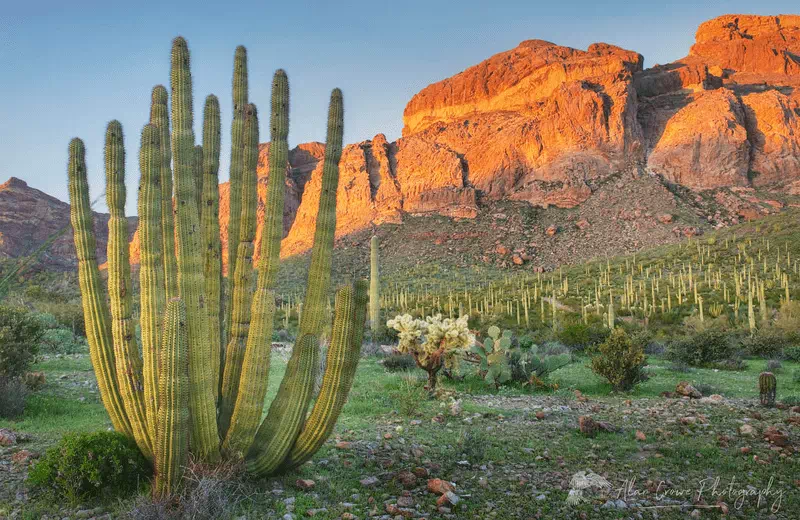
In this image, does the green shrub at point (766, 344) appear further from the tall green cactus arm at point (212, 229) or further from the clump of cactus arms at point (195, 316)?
the tall green cactus arm at point (212, 229)

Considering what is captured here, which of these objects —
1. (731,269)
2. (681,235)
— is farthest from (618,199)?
(731,269)

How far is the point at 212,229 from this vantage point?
18.0 ft

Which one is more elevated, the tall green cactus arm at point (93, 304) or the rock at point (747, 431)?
the tall green cactus arm at point (93, 304)

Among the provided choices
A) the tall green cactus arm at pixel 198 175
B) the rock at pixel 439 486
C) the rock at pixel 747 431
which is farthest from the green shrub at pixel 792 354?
the tall green cactus arm at pixel 198 175

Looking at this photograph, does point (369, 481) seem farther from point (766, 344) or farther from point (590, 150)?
point (590, 150)

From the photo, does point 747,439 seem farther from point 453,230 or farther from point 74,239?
point 453,230

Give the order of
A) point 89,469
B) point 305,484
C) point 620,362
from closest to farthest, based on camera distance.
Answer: point 89,469
point 305,484
point 620,362

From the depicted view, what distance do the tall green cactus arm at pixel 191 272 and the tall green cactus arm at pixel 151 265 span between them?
0.19 meters

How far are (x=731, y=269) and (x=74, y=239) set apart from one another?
35.6 metres

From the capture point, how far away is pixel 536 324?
2377 cm

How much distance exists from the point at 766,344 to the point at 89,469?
17.2m

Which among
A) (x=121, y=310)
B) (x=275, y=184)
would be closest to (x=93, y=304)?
(x=121, y=310)

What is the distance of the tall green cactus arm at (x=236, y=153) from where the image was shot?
5531 mm

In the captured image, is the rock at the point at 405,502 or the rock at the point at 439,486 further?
the rock at the point at 439,486
